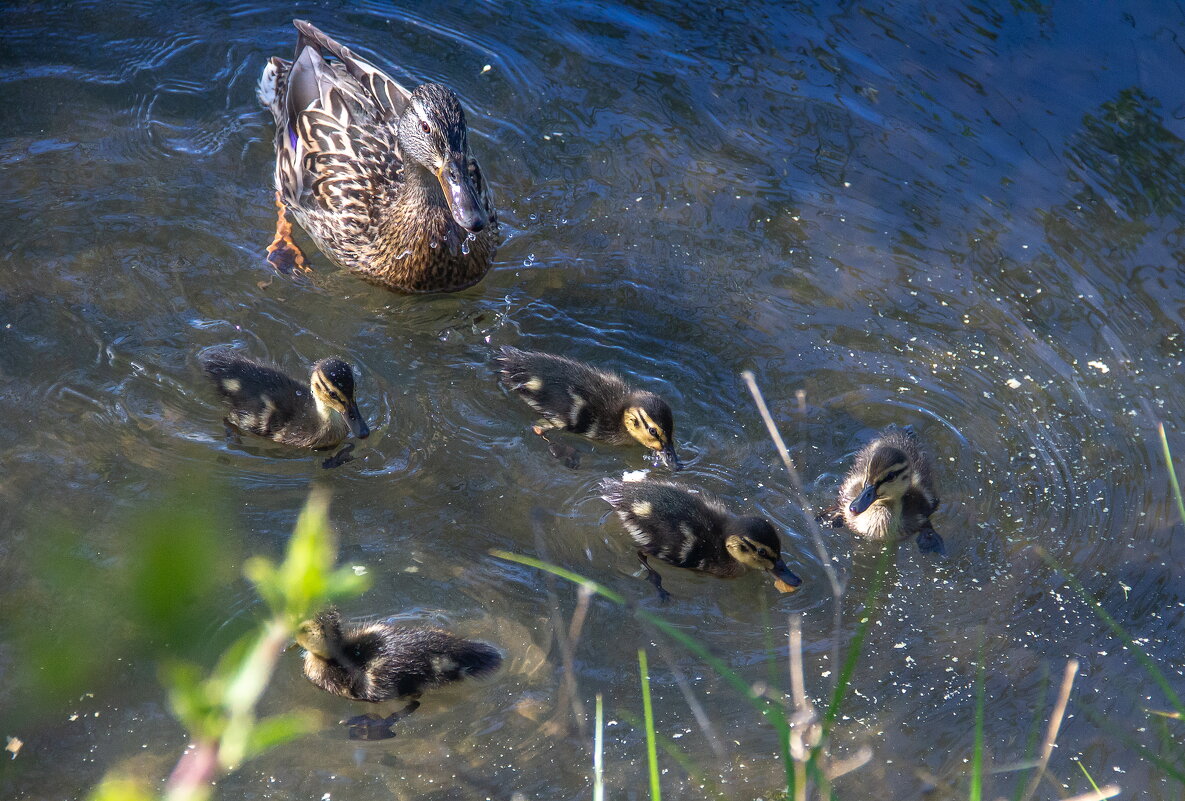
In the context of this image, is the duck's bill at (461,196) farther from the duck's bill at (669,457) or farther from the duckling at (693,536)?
the duckling at (693,536)

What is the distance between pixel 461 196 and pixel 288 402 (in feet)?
3.24

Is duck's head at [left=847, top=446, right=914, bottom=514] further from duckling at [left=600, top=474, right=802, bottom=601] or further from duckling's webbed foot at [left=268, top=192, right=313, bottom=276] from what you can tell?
duckling's webbed foot at [left=268, top=192, right=313, bottom=276]

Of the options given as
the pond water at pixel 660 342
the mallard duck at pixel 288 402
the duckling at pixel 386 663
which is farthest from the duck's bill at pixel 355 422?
the duckling at pixel 386 663

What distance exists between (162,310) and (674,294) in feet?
5.87

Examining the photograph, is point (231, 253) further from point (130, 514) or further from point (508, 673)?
point (508, 673)

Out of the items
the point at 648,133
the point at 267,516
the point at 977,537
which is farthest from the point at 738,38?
the point at 267,516

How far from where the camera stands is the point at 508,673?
2.81 metres

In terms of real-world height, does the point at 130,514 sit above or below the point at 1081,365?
below

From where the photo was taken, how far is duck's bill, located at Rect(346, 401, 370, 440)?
334 centimetres

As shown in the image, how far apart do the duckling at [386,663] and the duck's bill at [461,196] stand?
1520 millimetres

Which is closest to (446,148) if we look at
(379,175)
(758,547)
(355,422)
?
(379,175)

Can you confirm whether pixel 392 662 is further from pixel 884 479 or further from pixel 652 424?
pixel 884 479

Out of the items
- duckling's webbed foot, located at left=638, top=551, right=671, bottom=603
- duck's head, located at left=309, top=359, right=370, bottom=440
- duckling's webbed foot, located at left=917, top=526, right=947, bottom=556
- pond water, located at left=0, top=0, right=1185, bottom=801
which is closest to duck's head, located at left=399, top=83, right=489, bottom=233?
pond water, located at left=0, top=0, right=1185, bottom=801

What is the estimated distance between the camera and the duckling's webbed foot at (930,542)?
3.26 meters
